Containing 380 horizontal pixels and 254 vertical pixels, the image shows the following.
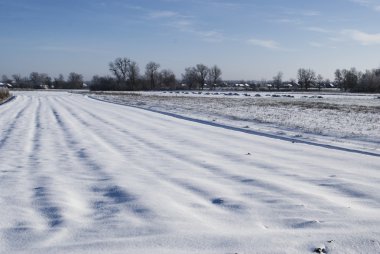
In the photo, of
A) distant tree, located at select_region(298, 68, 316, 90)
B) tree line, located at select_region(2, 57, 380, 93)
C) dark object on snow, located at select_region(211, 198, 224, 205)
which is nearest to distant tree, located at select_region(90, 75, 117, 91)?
tree line, located at select_region(2, 57, 380, 93)

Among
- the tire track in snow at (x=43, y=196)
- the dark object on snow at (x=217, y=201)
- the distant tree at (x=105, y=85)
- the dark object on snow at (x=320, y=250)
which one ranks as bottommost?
the dark object on snow at (x=320, y=250)

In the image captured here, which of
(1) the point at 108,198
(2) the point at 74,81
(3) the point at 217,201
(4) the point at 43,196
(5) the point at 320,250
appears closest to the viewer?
(5) the point at 320,250

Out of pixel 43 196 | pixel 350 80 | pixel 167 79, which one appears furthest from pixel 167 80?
pixel 43 196

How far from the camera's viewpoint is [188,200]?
6035mm

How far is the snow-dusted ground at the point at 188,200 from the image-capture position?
14.5ft

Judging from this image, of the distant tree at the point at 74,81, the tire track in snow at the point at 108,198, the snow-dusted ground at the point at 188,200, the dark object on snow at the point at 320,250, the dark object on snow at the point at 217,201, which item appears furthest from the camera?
the distant tree at the point at 74,81

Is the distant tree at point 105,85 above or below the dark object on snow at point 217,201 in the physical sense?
above

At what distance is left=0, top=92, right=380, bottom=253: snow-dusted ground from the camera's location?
4.43 meters

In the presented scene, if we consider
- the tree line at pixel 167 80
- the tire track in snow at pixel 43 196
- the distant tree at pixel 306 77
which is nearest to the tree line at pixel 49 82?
the tree line at pixel 167 80

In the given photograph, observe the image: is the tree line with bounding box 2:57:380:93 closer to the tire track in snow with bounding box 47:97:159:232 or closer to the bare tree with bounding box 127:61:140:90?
the bare tree with bounding box 127:61:140:90

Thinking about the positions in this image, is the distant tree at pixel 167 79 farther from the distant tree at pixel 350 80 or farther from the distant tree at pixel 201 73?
the distant tree at pixel 350 80

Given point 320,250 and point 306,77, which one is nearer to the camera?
point 320,250

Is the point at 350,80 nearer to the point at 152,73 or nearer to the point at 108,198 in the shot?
the point at 152,73

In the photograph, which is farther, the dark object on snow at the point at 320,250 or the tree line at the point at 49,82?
the tree line at the point at 49,82
